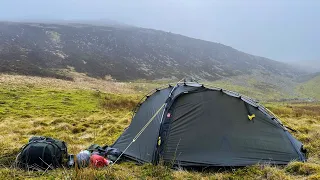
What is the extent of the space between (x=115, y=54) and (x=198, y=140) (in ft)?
359

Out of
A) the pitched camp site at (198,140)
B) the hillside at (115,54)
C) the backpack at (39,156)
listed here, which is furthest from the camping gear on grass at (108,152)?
the hillside at (115,54)

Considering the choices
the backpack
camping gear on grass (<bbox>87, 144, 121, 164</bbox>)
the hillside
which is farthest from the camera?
the hillside

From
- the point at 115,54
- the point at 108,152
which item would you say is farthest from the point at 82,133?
the point at 115,54

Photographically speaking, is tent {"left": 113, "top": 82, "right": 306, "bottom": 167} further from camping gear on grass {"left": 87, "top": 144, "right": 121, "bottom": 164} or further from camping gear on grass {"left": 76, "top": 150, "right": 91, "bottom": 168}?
camping gear on grass {"left": 76, "top": 150, "right": 91, "bottom": 168}

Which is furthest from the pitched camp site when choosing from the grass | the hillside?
the hillside

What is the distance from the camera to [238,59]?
16562 centimetres

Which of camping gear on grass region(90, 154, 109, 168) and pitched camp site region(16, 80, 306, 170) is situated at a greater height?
pitched camp site region(16, 80, 306, 170)

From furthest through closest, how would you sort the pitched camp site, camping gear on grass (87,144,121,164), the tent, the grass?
1. camping gear on grass (87,144,121,164)
2. the tent
3. the pitched camp site
4. the grass

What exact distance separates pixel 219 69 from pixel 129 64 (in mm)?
43629

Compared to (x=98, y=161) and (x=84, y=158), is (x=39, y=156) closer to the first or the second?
(x=84, y=158)

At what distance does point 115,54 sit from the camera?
379 feet

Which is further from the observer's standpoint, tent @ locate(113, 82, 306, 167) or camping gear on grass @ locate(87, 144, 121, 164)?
camping gear on grass @ locate(87, 144, 121, 164)

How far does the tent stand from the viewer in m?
8.58

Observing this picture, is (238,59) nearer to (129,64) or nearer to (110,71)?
(129,64)
